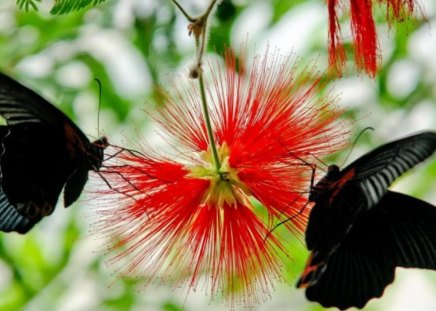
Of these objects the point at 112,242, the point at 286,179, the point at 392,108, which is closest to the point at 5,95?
the point at 112,242

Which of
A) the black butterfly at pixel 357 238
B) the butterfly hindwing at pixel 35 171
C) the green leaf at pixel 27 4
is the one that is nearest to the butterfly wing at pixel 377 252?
the black butterfly at pixel 357 238

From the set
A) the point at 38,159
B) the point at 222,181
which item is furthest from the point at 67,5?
the point at 222,181

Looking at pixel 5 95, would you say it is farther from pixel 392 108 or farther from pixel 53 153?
pixel 392 108

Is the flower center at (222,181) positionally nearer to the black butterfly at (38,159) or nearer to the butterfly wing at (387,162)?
the black butterfly at (38,159)

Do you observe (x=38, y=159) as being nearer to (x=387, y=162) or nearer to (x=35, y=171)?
(x=35, y=171)

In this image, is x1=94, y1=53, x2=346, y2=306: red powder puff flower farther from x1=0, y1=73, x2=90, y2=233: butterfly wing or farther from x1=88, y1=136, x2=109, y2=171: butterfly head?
x1=0, y1=73, x2=90, y2=233: butterfly wing

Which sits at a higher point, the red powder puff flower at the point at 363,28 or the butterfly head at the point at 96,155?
the red powder puff flower at the point at 363,28

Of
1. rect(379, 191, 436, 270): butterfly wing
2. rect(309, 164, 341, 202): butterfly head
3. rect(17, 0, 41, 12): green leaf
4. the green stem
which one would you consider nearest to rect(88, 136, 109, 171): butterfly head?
the green stem
